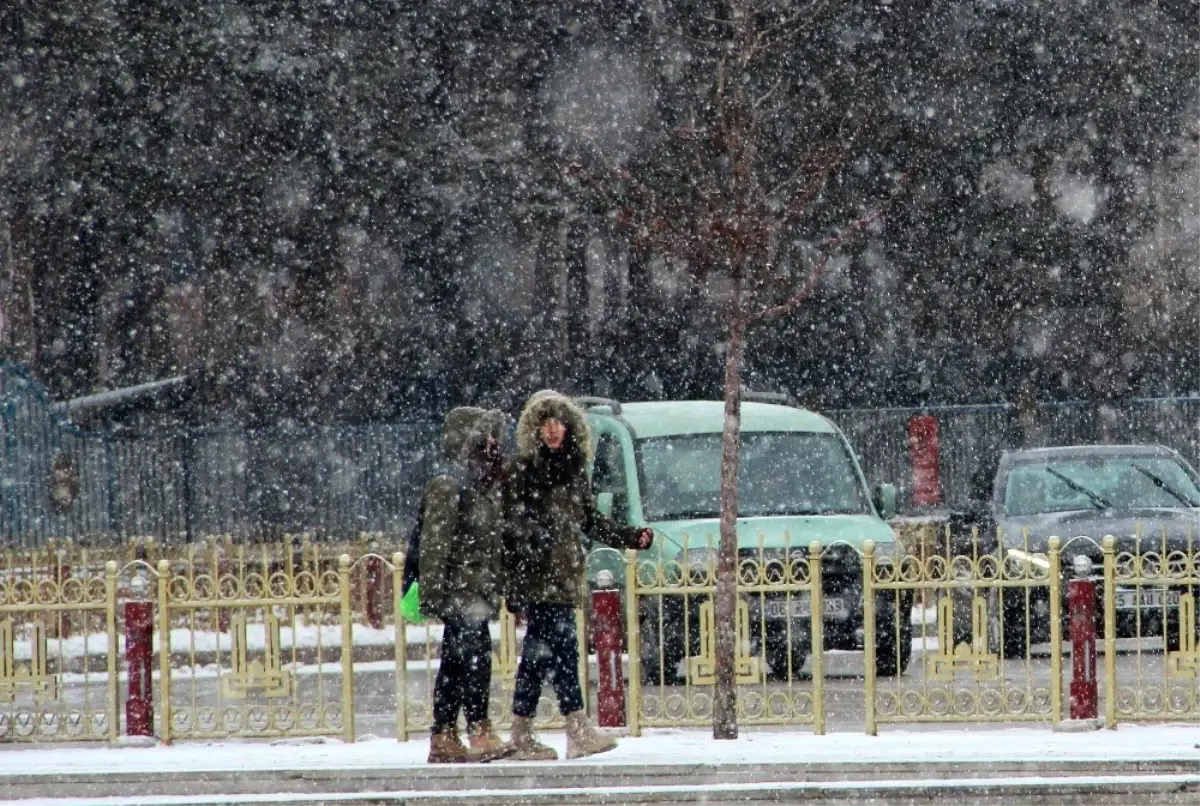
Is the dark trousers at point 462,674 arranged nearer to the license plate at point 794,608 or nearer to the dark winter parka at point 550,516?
the dark winter parka at point 550,516

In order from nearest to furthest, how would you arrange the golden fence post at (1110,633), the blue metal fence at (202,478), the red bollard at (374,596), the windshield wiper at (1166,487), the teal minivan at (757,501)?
1. the golden fence post at (1110,633)
2. the teal minivan at (757,501)
3. the windshield wiper at (1166,487)
4. the red bollard at (374,596)
5. the blue metal fence at (202,478)

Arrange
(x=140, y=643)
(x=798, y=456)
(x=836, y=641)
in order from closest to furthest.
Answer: (x=140, y=643)
(x=836, y=641)
(x=798, y=456)

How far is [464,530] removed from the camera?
10.4 m

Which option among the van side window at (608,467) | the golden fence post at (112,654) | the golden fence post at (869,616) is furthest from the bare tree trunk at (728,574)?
the van side window at (608,467)

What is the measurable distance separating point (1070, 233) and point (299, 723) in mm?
23842

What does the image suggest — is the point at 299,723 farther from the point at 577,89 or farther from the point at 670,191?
the point at 577,89

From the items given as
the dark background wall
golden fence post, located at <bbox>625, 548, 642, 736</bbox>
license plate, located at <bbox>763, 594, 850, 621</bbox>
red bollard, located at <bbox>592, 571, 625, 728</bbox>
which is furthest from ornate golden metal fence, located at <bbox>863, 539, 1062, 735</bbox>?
the dark background wall

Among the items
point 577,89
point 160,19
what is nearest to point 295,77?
point 160,19

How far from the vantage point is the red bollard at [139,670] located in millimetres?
11797

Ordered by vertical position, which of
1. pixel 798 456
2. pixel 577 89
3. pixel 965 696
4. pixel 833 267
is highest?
pixel 577 89

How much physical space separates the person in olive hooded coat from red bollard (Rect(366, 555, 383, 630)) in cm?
959

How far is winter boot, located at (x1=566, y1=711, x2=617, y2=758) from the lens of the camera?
1061cm

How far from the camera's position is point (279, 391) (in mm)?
34750

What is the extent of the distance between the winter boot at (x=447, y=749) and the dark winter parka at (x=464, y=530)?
597 millimetres
